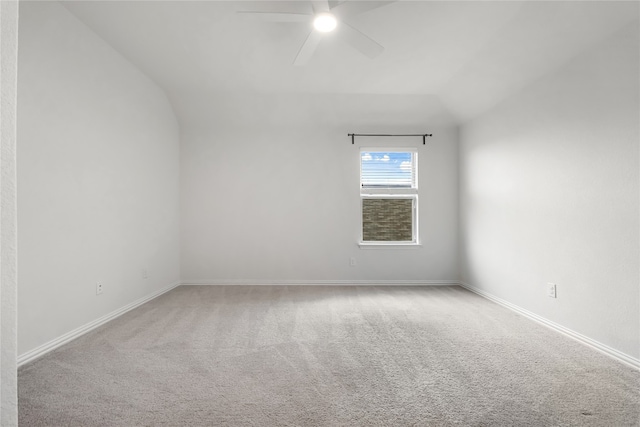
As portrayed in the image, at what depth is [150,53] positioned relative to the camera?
131 inches

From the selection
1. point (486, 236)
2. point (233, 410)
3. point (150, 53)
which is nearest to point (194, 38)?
point (150, 53)

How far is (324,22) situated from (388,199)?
299cm

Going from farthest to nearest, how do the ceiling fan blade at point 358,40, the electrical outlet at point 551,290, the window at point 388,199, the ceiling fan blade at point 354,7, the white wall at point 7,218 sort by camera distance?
the window at point 388,199
the electrical outlet at point 551,290
the ceiling fan blade at point 358,40
the ceiling fan blade at point 354,7
the white wall at point 7,218

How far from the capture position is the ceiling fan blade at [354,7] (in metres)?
2.17

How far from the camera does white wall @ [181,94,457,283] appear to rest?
4855 mm

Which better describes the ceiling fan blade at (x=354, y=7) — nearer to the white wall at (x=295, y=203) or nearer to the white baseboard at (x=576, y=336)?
the white wall at (x=295, y=203)

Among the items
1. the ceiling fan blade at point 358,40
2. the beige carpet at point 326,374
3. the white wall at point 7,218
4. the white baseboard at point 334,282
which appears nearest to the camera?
the white wall at point 7,218

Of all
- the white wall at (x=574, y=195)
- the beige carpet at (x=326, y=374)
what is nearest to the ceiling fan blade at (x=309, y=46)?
the white wall at (x=574, y=195)

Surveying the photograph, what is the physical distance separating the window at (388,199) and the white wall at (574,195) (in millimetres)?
1155

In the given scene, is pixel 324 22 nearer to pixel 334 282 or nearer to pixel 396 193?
pixel 396 193

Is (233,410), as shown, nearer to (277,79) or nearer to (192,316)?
(192,316)

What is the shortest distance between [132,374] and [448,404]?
71.5 inches

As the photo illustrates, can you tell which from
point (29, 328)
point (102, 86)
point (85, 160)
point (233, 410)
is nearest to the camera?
point (233, 410)

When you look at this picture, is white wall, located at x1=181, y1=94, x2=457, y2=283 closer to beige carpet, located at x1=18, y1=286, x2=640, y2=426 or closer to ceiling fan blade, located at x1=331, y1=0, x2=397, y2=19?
beige carpet, located at x1=18, y1=286, x2=640, y2=426
